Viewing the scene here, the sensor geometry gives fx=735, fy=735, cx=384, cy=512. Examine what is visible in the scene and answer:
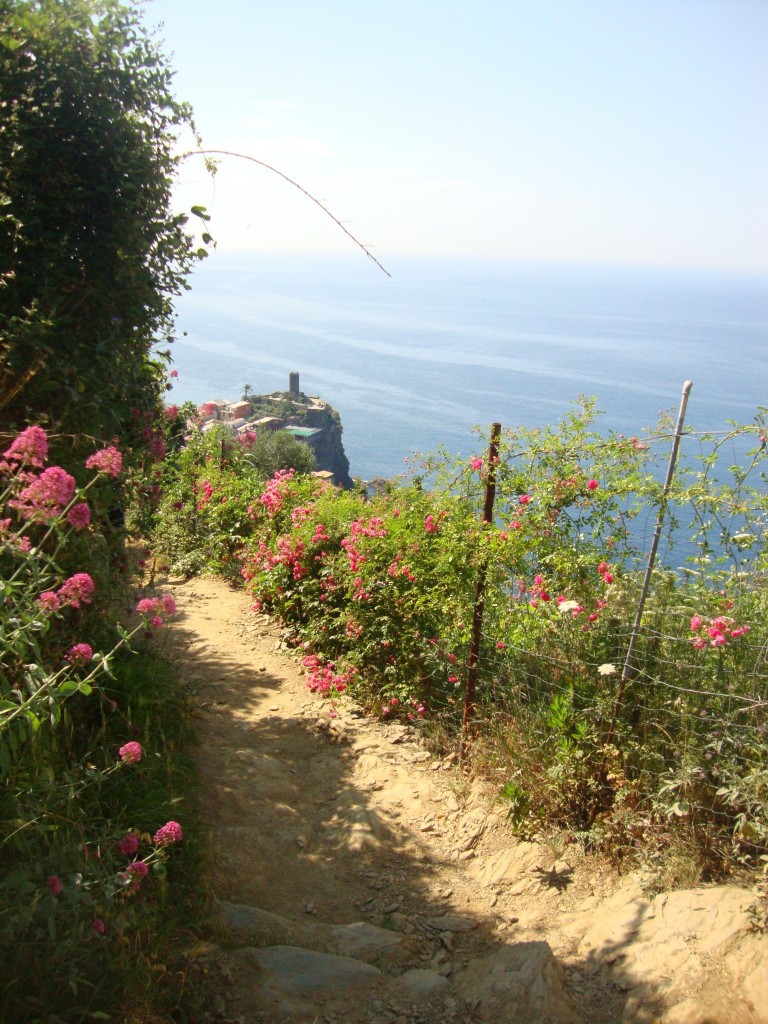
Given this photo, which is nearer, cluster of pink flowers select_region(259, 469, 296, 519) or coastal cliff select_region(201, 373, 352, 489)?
cluster of pink flowers select_region(259, 469, 296, 519)

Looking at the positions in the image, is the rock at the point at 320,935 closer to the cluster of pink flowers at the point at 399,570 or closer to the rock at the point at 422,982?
the rock at the point at 422,982

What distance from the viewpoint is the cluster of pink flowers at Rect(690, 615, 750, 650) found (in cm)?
340

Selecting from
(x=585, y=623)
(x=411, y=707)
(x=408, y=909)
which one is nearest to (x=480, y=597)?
(x=585, y=623)

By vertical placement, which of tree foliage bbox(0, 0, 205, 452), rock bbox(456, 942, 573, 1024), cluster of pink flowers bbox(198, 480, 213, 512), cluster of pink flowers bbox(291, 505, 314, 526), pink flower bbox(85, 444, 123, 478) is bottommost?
rock bbox(456, 942, 573, 1024)

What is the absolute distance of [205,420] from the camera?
11641mm

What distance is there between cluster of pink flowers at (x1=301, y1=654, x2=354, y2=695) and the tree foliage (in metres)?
2.90

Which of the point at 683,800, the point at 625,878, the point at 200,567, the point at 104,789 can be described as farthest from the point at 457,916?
the point at 200,567

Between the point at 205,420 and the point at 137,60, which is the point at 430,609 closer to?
the point at 137,60

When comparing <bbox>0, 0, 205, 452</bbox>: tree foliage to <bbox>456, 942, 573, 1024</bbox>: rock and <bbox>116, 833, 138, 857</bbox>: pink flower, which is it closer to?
<bbox>116, 833, 138, 857</bbox>: pink flower

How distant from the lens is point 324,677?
6.05 meters

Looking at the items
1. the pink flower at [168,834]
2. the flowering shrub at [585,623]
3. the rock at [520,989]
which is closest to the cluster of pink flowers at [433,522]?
the flowering shrub at [585,623]

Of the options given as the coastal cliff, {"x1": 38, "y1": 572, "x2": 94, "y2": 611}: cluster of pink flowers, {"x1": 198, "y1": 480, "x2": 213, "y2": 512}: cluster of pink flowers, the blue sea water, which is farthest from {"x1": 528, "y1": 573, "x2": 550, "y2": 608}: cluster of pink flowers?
the coastal cliff

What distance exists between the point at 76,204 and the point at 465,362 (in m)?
112

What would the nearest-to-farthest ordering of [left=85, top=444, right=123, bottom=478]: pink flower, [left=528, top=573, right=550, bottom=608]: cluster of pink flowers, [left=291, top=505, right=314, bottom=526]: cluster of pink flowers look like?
[left=85, top=444, right=123, bottom=478]: pink flower
[left=528, top=573, right=550, bottom=608]: cluster of pink flowers
[left=291, top=505, right=314, bottom=526]: cluster of pink flowers
